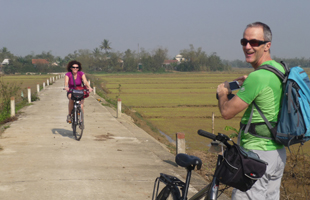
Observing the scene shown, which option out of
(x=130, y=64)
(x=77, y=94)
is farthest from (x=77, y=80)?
(x=130, y=64)

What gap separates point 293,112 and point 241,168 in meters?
0.56

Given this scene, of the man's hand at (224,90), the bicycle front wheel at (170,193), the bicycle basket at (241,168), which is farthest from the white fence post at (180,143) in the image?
the bicycle basket at (241,168)

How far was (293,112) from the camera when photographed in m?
2.73

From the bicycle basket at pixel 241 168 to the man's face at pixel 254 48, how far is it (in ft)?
2.63

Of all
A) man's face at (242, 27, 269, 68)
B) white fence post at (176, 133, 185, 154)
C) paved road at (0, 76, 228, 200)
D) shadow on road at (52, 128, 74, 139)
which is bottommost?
shadow on road at (52, 128, 74, 139)

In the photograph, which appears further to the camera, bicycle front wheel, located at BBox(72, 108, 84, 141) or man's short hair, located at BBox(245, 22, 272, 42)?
bicycle front wheel, located at BBox(72, 108, 84, 141)

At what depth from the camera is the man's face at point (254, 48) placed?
302 cm

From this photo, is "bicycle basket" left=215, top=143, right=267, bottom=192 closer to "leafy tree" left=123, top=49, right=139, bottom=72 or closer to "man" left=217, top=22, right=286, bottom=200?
"man" left=217, top=22, right=286, bottom=200

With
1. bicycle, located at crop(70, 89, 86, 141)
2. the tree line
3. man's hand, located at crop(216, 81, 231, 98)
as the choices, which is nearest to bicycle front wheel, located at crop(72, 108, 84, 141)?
bicycle, located at crop(70, 89, 86, 141)

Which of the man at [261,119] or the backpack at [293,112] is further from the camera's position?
the man at [261,119]

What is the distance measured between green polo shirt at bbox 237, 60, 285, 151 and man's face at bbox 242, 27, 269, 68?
0.18 metres

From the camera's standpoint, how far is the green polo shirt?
2.84 m

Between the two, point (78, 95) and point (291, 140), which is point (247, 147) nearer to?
point (291, 140)

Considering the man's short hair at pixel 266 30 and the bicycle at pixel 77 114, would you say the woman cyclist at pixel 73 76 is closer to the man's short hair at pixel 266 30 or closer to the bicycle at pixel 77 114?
the bicycle at pixel 77 114
